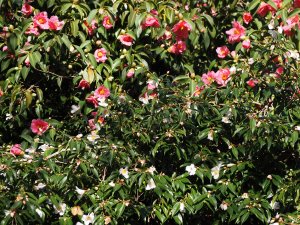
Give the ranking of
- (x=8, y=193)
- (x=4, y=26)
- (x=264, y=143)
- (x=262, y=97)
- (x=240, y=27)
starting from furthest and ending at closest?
(x=240, y=27) < (x=4, y=26) < (x=262, y=97) < (x=264, y=143) < (x=8, y=193)

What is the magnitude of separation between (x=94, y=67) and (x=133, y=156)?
68 centimetres

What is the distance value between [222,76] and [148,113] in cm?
56

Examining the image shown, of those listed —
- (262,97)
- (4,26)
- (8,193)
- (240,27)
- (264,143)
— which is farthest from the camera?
(240,27)

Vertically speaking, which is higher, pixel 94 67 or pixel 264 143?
pixel 264 143

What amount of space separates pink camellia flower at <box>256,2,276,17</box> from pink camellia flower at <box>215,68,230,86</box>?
0.41 metres

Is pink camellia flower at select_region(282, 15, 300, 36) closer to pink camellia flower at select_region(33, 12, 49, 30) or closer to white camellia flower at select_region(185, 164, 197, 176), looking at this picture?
white camellia flower at select_region(185, 164, 197, 176)

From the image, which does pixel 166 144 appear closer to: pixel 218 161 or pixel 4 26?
pixel 218 161

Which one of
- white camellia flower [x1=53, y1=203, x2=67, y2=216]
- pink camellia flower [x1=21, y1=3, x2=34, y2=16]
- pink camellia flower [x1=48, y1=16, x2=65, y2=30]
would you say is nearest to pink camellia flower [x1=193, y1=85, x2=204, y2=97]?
pink camellia flower [x1=48, y1=16, x2=65, y2=30]

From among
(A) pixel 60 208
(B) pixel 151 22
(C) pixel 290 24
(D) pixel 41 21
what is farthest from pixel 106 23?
(A) pixel 60 208

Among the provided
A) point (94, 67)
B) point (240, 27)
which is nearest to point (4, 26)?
point (94, 67)

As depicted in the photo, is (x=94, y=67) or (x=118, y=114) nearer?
(x=118, y=114)

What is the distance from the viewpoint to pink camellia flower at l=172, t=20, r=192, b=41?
3.27 meters

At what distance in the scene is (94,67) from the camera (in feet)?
10.6

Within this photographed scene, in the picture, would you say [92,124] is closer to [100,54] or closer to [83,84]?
[83,84]
